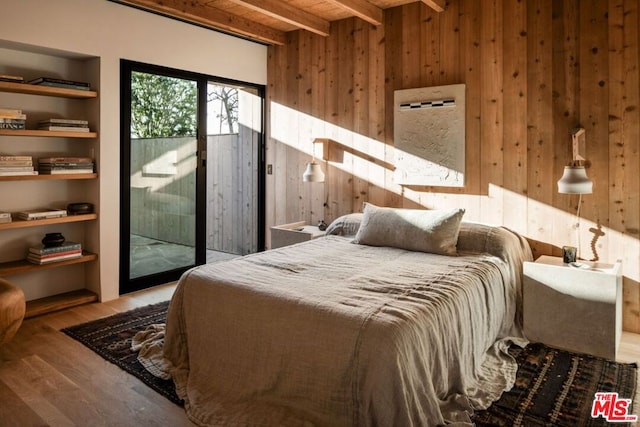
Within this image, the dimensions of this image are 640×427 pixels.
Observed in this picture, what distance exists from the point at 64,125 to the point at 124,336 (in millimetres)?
1755

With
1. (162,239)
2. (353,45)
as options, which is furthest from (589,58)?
(162,239)

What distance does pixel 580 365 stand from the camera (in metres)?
2.66

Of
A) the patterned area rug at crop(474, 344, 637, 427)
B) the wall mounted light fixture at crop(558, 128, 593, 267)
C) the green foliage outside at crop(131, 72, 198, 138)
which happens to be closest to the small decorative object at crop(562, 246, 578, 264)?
the wall mounted light fixture at crop(558, 128, 593, 267)

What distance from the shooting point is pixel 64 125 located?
3.56 m

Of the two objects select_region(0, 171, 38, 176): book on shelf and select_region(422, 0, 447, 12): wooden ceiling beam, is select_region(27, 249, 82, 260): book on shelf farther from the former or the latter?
select_region(422, 0, 447, 12): wooden ceiling beam

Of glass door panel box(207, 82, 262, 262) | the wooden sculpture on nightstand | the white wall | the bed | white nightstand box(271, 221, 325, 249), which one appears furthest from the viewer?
glass door panel box(207, 82, 262, 262)

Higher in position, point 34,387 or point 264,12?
point 264,12

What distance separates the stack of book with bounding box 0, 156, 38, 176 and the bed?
1.77 m

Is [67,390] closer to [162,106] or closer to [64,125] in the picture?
[64,125]

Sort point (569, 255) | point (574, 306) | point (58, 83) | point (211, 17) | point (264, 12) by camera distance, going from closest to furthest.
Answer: point (574, 306) < point (569, 255) < point (58, 83) < point (264, 12) < point (211, 17)

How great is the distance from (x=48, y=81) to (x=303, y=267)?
8.17 ft

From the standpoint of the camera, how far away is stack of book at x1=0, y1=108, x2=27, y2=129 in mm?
3227

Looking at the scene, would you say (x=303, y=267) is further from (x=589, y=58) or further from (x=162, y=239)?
(x=589, y=58)

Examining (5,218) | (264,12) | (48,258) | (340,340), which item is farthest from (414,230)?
(5,218)
